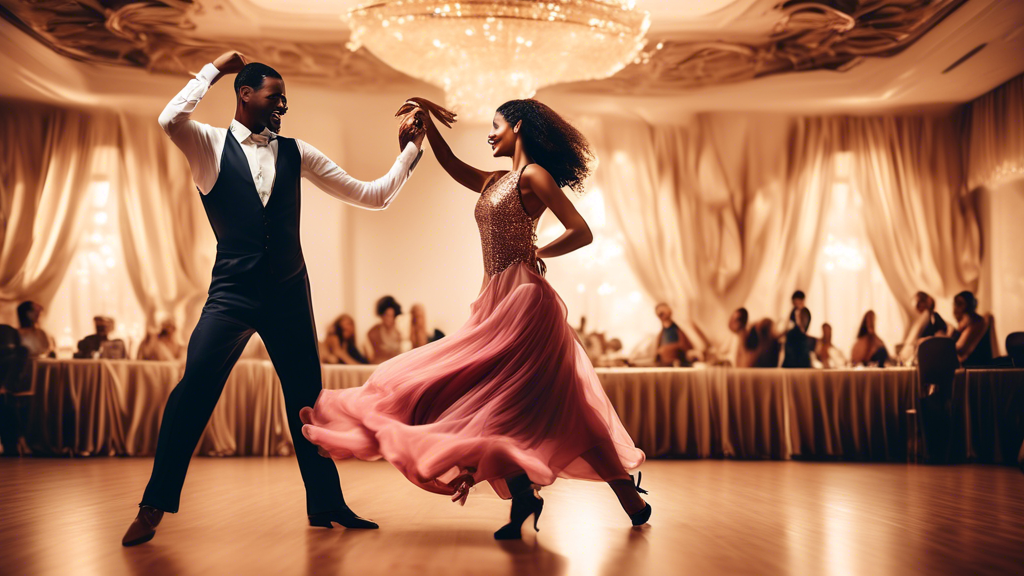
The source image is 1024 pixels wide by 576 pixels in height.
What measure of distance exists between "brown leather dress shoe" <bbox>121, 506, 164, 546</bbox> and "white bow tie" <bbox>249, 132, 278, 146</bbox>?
1.20 m

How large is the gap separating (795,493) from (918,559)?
1.63 meters

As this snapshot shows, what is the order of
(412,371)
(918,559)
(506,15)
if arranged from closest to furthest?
(918,559) < (412,371) < (506,15)

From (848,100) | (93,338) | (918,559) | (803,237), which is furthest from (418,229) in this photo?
(918,559)

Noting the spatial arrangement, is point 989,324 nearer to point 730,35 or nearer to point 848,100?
point 848,100

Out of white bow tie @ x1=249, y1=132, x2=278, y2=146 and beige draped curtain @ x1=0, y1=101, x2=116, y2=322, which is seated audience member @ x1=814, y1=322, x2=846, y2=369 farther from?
beige draped curtain @ x1=0, y1=101, x2=116, y2=322

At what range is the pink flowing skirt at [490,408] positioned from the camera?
2.41 meters

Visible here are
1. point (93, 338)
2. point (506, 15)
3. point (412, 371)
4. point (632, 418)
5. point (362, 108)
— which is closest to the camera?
point (412, 371)

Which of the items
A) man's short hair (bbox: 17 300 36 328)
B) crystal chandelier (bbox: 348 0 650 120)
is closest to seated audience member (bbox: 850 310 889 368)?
crystal chandelier (bbox: 348 0 650 120)

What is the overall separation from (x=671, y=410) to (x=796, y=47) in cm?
283

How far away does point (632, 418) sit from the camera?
19.1 ft

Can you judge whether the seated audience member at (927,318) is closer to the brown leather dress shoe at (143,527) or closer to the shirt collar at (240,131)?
the shirt collar at (240,131)

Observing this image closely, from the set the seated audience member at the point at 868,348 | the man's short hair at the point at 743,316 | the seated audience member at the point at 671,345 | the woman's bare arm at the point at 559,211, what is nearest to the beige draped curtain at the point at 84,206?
the seated audience member at the point at 671,345

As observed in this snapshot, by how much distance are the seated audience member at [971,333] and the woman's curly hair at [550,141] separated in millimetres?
4248

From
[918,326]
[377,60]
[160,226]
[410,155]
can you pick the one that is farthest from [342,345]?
[918,326]
